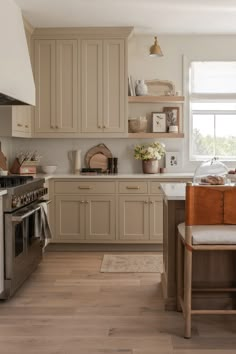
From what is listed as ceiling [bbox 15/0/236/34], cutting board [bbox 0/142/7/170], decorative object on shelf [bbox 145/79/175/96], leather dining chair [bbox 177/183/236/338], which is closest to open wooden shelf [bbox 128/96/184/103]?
decorative object on shelf [bbox 145/79/175/96]

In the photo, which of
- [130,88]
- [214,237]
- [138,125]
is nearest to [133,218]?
[138,125]

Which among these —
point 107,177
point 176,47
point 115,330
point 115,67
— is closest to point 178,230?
point 115,330

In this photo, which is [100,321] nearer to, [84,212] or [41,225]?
[41,225]

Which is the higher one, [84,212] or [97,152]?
[97,152]

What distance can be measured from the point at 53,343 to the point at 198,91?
413cm

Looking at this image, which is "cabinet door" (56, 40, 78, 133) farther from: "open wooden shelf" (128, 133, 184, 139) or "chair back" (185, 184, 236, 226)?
"chair back" (185, 184, 236, 226)

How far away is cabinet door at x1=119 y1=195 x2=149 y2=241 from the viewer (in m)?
5.74

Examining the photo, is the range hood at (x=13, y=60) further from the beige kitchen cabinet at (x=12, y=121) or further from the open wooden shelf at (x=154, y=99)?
the open wooden shelf at (x=154, y=99)

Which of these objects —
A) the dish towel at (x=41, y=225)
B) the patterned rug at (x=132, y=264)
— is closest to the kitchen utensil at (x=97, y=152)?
the patterned rug at (x=132, y=264)

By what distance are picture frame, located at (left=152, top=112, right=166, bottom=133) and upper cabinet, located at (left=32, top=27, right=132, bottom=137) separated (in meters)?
0.43

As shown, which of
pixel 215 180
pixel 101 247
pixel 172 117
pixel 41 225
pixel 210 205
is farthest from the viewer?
pixel 172 117

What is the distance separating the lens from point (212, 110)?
637 cm

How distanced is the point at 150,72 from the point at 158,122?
0.64m

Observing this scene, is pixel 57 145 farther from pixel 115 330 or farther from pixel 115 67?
pixel 115 330
